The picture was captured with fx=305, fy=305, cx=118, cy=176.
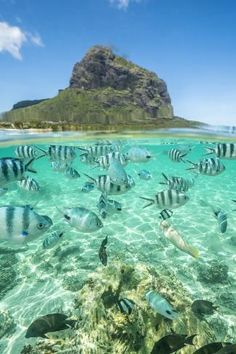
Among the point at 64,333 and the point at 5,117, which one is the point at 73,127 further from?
the point at 64,333

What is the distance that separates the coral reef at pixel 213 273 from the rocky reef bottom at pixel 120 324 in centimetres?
271

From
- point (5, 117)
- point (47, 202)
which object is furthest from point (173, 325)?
point (5, 117)

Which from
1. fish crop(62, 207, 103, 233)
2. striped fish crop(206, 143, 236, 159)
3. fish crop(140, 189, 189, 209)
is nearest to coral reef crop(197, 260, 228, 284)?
striped fish crop(206, 143, 236, 159)

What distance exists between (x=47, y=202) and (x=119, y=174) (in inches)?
515

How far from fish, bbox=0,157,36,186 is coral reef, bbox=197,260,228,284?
7.30 metres

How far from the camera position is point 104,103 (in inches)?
2293

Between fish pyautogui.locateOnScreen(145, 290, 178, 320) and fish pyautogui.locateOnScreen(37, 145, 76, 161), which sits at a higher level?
fish pyautogui.locateOnScreen(37, 145, 76, 161)

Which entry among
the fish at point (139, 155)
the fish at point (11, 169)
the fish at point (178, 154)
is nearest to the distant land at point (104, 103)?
the fish at point (178, 154)

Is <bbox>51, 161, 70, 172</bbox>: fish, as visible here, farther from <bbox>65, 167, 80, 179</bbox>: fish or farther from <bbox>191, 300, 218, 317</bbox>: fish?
<bbox>191, 300, 218, 317</bbox>: fish

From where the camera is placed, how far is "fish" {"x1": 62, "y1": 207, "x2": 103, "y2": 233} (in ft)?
16.5

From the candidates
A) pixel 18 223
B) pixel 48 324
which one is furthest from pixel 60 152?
pixel 18 223

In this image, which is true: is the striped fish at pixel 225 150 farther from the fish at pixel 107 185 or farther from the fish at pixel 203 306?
the fish at pixel 203 306

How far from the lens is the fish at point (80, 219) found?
5.04 meters

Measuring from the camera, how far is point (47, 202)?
1902 cm
